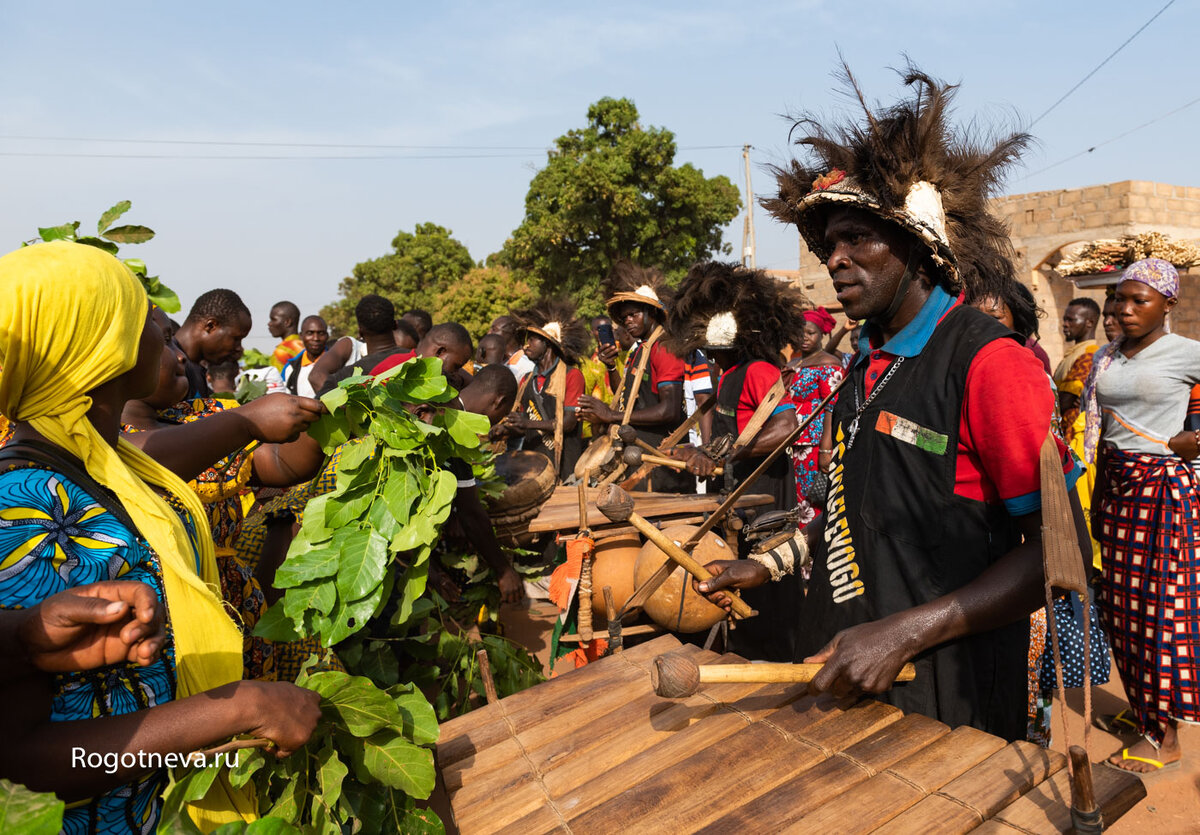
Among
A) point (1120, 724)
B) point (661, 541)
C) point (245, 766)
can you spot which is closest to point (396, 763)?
point (245, 766)

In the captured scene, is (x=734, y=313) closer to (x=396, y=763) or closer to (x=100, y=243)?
(x=100, y=243)

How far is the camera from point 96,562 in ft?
4.83

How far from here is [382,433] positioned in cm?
232

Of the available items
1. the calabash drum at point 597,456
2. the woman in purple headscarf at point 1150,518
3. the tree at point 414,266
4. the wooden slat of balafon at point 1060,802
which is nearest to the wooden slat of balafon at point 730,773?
the wooden slat of balafon at point 1060,802

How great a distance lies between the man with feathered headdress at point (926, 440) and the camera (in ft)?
5.86

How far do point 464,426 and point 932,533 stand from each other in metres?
1.42

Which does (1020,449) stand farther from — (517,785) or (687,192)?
(687,192)

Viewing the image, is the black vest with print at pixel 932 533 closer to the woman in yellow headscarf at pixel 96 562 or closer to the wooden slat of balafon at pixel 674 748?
the wooden slat of balafon at pixel 674 748

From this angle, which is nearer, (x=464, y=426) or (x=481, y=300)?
(x=464, y=426)

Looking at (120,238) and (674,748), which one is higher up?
(120,238)

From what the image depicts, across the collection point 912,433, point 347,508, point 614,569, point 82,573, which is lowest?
point 614,569

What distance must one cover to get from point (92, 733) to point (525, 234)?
76.6 feet

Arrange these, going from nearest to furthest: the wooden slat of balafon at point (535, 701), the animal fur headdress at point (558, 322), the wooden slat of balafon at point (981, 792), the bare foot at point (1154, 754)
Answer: the wooden slat of balafon at point (981, 792) < the wooden slat of balafon at point (535, 701) < the bare foot at point (1154, 754) < the animal fur headdress at point (558, 322)

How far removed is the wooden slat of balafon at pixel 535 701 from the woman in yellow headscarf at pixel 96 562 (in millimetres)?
599
